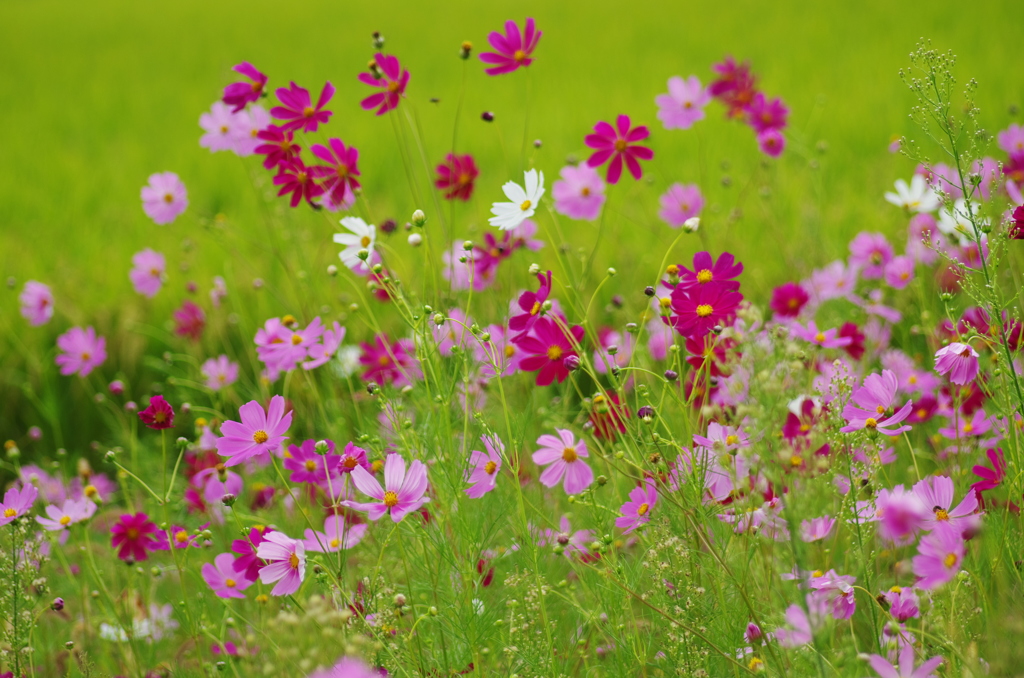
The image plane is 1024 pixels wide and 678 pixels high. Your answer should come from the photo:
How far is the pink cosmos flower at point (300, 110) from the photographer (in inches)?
47.4

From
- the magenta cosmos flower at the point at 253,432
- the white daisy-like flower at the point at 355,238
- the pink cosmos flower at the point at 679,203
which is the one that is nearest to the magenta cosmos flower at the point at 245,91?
the white daisy-like flower at the point at 355,238

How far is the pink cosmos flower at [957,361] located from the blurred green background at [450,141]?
0.65 meters

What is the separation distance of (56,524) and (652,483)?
90cm

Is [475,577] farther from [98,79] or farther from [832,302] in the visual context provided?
[98,79]

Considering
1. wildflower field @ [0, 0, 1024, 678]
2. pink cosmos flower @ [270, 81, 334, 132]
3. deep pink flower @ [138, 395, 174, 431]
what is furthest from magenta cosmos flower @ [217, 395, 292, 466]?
pink cosmos flower @ [270, 81, 334, 132]

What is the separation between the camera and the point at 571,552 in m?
1.00

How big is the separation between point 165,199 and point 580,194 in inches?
36.7

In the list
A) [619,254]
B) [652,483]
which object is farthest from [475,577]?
[619,254]

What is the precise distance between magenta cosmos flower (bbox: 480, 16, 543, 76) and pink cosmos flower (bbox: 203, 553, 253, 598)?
0.88m

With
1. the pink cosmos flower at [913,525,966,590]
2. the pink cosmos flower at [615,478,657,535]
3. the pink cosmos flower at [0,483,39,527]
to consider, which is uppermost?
the pink cosmos flower at [913,525,966,590]

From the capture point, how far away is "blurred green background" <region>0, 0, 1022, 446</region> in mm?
2309

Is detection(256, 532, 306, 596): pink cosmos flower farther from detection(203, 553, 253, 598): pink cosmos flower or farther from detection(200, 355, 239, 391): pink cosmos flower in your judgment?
detection(200, 355, 239, 391): pink cosmos flower

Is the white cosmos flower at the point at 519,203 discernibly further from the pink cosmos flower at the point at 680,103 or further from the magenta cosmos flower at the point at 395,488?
the pink cosmos flower at the point at 680,103

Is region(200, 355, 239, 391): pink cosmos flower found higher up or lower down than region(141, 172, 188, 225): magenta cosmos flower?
lower down
